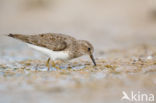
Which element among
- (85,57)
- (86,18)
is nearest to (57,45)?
(85,57)

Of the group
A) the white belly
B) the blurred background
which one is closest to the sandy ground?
the blurred background

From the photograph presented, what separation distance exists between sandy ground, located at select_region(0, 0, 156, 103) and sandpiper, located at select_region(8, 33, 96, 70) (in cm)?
43

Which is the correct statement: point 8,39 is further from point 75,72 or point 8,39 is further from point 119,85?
point 119,85

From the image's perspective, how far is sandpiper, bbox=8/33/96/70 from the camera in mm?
9484

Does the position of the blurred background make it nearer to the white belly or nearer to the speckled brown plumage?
the speckled brown plumage

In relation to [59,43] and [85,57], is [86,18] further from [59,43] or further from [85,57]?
[59,43]

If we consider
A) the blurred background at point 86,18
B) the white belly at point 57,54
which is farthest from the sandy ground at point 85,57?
the white belly at point 57,54

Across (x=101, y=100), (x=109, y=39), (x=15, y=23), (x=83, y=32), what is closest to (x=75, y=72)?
(x=101, y=100)

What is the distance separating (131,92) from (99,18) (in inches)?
630

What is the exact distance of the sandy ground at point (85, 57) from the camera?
273 inches

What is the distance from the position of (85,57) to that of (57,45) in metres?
2.92

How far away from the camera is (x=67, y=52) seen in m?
9.51

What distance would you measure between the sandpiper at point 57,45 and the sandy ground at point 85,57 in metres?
0.43

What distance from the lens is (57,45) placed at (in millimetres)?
9586
